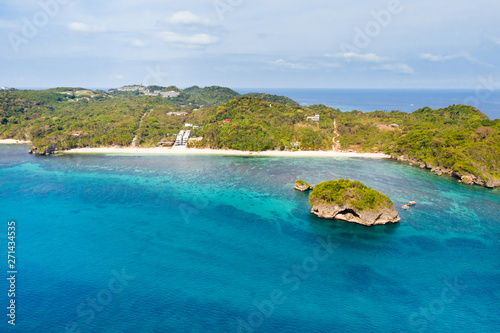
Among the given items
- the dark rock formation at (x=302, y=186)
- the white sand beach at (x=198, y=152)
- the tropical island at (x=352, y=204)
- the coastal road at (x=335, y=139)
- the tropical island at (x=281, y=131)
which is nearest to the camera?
the tropical island at (x=352, y=204)

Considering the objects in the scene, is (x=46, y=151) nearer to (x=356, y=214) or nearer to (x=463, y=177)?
(x=356, y=214)

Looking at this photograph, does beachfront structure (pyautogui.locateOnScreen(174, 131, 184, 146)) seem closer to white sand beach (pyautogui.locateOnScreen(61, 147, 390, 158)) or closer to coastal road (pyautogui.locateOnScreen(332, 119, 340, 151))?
white sand beach (pyautogui.locateOnScreen(61, 147, 390, 158))

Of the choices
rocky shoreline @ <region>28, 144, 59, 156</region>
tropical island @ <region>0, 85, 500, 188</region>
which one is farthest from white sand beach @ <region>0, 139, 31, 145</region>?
rocky shoreline @ <region>28, 144, 59, 156</region>

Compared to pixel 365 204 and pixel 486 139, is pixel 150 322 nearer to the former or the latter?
pixel 365 204

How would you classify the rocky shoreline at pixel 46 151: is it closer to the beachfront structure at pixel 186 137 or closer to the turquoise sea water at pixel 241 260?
the turquoise sea water at pixel 241 260

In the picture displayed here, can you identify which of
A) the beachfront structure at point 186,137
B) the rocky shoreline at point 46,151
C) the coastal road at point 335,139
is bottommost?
the rocky shoreline at point 46,151

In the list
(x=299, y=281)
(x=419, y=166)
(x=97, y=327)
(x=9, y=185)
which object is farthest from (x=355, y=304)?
(x=9, y=185)

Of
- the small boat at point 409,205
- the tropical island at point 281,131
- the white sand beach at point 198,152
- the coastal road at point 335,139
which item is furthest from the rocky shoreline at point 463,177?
the coastal road at point 335,139
